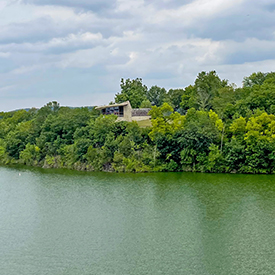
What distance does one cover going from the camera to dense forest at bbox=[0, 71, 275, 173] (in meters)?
44.9

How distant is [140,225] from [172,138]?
68.7 feet

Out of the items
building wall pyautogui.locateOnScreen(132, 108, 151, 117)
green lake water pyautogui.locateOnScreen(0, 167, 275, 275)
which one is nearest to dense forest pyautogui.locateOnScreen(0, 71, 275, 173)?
green lake water pyautogui.locateOnScreen(0, 167, 275, 275)

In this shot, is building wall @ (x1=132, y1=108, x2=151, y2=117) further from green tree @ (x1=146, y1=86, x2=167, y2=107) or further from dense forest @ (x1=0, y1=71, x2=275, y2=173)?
green tree @ (x1=146, y1=86, x2=167, y2=107)

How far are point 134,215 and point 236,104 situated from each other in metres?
25.2

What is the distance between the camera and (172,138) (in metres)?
48.3

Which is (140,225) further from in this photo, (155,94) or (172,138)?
(155,94)

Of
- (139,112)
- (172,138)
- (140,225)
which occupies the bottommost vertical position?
(140,225)

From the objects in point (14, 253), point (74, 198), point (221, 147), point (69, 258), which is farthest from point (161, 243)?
point (221, 147)

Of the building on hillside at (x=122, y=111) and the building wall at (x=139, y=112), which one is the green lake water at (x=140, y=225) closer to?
the building on hillside at (x=122, y=111)

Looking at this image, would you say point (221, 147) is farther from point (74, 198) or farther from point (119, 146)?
point (74, 198)

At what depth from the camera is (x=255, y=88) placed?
50875mm

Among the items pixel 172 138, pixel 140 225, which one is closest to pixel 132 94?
pixel 172 138

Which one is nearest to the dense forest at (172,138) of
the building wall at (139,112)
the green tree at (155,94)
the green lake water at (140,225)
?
the green lake water at (140,225)

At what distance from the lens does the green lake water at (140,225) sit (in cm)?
2227
